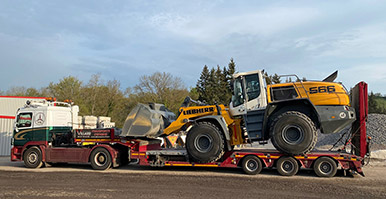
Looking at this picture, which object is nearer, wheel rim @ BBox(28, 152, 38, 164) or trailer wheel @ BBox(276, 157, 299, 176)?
trailer wheel @ BBox(276, 157, 299, 176)

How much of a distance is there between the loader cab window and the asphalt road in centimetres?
279

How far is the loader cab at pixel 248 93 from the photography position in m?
10.1

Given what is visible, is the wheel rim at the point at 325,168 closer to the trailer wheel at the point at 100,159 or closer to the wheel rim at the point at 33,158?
the trailer wheel at the point at 100,159

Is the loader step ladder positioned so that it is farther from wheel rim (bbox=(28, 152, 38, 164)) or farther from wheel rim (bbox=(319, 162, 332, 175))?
wheel rim (bbox=(28, 152, 38, 164))

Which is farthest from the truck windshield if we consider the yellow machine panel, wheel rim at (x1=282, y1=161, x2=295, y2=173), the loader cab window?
wheel rim at (x1=282, y1=161, x2=295, y2=173)

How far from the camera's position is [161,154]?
11047 mm

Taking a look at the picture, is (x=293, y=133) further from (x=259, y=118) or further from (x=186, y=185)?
(x=186, y=185)

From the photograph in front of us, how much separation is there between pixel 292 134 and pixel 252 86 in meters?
2.16

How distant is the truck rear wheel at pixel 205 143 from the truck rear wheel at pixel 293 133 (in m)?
1.87

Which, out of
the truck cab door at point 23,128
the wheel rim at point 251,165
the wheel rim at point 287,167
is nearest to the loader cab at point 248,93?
the wheel rim at point 251,165

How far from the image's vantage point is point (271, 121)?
985cm

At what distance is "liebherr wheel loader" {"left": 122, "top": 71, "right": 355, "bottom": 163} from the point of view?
9188 mm

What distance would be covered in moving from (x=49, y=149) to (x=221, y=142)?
7.57m

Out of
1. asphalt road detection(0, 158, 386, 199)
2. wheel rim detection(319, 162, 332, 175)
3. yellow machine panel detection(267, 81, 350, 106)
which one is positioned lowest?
asphalt road detection(0, 158, 386, 199)
